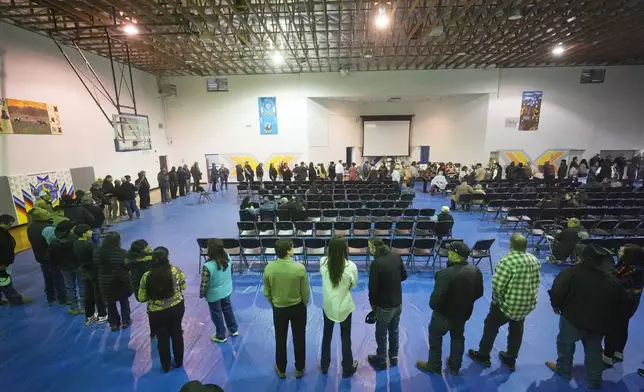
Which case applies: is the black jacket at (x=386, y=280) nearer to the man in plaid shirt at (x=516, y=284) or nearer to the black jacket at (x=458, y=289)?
the black jacket at (x=458, y=289)

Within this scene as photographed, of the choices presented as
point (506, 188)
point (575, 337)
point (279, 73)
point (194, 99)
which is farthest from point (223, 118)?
point (575, 337)

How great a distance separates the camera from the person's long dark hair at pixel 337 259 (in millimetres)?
2773

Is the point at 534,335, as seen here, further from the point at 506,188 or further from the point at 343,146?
the point at 343,146

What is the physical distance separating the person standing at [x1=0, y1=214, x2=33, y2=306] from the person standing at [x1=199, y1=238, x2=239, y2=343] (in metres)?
3.44

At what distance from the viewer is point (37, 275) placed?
20.0 feet

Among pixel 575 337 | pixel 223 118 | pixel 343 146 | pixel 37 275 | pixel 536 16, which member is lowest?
pixel 37 275

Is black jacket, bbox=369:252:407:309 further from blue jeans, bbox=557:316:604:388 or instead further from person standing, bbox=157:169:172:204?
person standing, bbox=157:169:172:204

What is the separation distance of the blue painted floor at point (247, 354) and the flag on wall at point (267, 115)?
1391 centimetres

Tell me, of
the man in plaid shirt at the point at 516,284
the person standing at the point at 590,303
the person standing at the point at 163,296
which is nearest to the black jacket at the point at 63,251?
the person standing at the point at 163,296

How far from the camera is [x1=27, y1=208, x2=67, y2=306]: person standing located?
15.2 ft

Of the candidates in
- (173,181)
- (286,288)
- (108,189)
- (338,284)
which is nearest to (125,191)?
(108,189)

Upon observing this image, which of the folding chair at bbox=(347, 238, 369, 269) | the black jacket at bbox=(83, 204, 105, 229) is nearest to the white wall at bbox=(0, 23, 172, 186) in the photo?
the black jacket at bbox=(83, 204, 105, 229)

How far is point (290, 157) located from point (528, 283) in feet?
53.4

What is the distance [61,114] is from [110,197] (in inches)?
163
